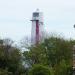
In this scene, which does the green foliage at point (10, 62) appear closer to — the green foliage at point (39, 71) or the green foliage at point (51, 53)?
the green foliage at point (51, 53)

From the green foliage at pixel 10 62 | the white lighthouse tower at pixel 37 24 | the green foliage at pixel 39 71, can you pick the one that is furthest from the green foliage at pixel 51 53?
the white lighthouse tower at pixel 37 24

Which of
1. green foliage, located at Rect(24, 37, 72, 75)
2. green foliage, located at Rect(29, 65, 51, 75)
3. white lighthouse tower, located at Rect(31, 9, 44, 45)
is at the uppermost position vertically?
white lighthouse tower, located at Rect(31, 9, 44, 45)

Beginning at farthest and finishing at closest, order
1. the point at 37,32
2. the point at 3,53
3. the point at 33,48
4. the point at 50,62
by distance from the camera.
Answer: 1. the point at 37,32
2. the point at 33,48
3. the point at 50,62
4. the point at 3,53

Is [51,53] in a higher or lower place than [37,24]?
lower

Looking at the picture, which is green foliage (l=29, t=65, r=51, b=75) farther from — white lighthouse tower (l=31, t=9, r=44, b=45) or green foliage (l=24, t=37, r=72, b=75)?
white lighthouse tower (l=31, t=9, r=44, b=45)

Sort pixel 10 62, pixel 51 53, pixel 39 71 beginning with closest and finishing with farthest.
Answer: pixel 39 71 < pixel 10 62 < pixel 51 53

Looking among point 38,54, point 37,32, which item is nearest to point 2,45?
point 38,54

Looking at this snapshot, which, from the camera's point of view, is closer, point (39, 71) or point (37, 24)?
point (39, 71)

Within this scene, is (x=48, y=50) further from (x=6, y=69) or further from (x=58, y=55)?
(x=6, y=69)

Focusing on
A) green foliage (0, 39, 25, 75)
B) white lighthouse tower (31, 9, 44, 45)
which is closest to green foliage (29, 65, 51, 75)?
green foliage (0, 39, 25, 75)

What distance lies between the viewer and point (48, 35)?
84500mm

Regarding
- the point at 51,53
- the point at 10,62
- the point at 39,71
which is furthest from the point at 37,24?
the point at 39,71

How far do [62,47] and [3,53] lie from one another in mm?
9828

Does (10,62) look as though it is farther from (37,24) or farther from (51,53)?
(37,24)
